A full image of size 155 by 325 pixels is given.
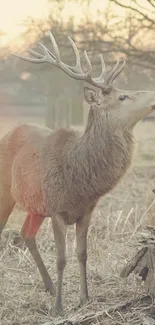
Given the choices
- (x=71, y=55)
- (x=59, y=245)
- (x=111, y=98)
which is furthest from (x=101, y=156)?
(x=71, y=55)

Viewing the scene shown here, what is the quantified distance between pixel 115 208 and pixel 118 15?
1.27 m

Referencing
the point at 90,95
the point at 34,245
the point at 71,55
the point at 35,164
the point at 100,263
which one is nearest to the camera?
the point at 90,95

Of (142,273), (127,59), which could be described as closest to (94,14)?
(127,59)

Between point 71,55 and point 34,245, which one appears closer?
point 34,245

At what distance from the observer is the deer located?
10.2 feet

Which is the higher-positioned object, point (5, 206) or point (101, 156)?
point (101, 156)

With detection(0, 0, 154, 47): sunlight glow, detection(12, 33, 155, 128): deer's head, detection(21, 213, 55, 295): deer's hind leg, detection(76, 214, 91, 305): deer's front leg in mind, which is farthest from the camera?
detection(0, 0, 154, 47): sunlight glow

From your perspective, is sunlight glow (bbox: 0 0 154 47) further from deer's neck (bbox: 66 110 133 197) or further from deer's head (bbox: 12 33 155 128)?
deer's neck (bbox: 66 110 133 197)

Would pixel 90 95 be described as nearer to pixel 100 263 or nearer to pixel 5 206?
pixel 5 206

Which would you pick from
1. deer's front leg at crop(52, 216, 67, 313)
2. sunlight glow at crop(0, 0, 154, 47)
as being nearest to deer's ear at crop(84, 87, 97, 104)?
deer's front leg at crop(52, 216, 67, 313)

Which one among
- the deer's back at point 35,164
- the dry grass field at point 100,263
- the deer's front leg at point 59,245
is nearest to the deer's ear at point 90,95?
the deer's back at point 35,164

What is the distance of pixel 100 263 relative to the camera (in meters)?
3.81

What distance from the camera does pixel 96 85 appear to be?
3.13 meters

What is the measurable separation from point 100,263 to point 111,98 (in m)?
1.09
